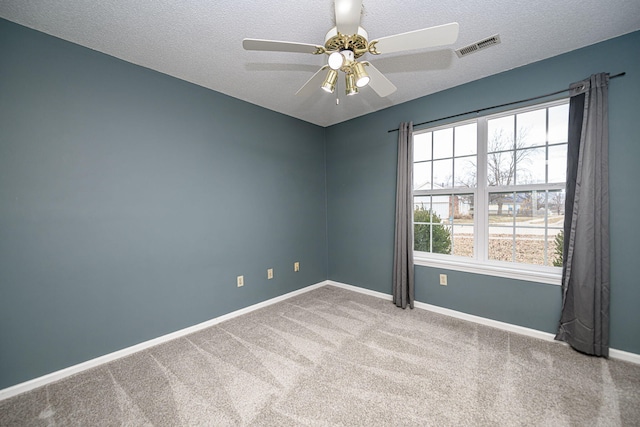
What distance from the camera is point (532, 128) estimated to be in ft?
8.11

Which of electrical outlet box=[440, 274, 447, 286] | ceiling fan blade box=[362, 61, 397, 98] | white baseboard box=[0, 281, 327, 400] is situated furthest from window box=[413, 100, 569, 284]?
white baseboard box=[0, 281, 327, 400]

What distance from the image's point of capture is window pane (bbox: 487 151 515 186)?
101 inches

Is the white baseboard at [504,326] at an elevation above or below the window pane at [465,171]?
below

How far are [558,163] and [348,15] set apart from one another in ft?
7.80

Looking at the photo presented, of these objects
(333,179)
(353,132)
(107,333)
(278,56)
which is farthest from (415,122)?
(107,333)

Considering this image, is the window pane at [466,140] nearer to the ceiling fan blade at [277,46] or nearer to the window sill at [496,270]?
the window sill at [496,270]

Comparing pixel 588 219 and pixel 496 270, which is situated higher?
pixel 588 219

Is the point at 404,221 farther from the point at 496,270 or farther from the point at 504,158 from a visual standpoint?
the point at 504,158

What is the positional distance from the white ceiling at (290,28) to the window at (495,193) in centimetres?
62

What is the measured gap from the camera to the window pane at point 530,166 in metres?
2.42

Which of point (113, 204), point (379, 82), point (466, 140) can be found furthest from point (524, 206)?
point (113, 204)

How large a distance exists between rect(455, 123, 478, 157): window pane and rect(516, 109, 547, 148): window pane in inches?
14.7

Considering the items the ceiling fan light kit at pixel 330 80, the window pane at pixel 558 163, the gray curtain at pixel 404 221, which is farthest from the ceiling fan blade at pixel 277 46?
the window pane at pixel 558 163

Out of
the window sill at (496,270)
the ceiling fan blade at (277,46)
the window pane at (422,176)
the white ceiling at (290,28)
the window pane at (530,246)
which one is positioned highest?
the white ceiling at (290,28)
